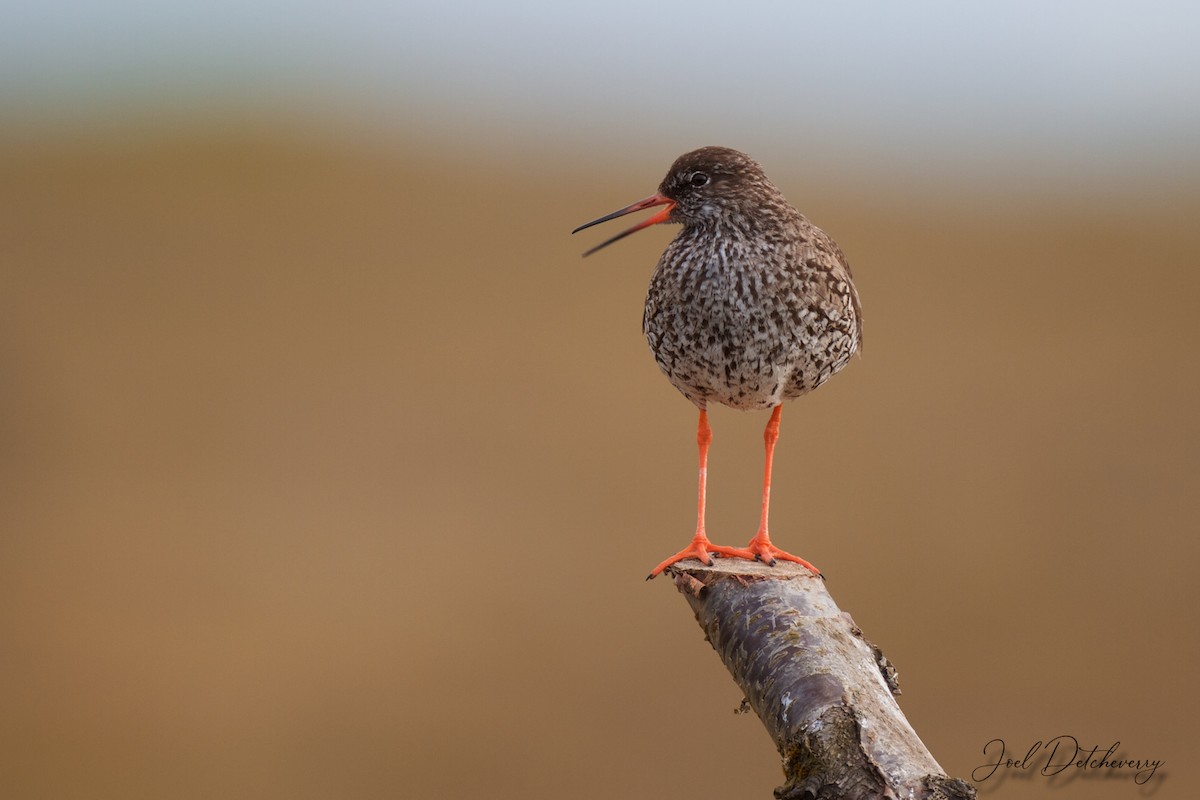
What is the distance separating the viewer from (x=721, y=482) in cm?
1742

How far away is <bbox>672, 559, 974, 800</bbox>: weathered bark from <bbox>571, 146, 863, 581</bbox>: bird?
652 mm

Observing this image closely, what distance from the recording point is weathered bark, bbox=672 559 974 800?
3.96m

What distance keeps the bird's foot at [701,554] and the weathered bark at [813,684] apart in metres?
0.30

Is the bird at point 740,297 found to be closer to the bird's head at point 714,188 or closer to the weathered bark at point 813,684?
the bird's head at point 714,188

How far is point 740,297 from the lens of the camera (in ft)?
20.6

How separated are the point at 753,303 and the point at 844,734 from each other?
279 cm

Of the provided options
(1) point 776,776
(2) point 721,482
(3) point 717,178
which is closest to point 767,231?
(3) point 717,178

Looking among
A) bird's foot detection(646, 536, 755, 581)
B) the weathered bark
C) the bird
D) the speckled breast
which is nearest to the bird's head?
the bird

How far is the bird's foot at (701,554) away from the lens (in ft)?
20.3

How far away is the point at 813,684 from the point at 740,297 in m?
2.49

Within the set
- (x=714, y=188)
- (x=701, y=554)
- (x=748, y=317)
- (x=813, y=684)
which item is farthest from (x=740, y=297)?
(x=813, y=684)

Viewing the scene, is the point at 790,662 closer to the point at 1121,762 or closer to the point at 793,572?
the point at 793,572

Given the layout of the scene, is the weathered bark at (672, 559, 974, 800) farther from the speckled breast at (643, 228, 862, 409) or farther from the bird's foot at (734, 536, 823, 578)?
the speckled breast at (643, 228, 862, 409)

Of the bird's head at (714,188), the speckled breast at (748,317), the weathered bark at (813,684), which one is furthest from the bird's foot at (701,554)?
the bird's head at (714,188)
